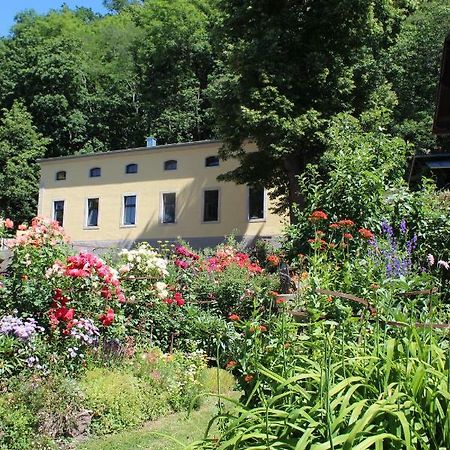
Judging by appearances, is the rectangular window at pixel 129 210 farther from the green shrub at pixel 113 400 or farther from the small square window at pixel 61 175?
the green shrub at pixel 113 400

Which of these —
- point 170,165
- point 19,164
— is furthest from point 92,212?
point 19,164

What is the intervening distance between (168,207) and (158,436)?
28027mm

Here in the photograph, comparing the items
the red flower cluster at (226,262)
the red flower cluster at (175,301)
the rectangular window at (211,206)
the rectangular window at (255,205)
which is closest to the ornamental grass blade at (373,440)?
the red flower cluster at (175,301)

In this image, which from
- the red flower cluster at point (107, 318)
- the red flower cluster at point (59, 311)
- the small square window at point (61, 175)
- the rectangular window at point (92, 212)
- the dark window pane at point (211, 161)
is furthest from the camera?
Answer: the small square window at point (61, 175)

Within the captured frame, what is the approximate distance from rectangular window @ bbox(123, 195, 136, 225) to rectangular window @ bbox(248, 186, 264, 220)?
709cm

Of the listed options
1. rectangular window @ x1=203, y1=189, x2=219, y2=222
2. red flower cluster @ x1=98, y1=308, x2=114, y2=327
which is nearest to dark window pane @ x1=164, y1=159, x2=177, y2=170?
rectangular window @ x1=203, y1=189, x2=219, y2=222

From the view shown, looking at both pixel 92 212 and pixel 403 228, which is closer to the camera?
pixel 403 228

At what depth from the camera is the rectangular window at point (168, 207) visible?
107 ft

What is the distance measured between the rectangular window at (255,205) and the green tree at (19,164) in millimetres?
16788

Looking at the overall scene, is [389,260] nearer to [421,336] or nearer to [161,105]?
[421,336]

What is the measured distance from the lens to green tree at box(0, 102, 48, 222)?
3906 cm

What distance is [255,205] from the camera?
3044cm

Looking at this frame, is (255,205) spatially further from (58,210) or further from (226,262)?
(226,262)

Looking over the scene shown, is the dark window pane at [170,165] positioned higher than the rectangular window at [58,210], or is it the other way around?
the dark window pane at [170,165]
